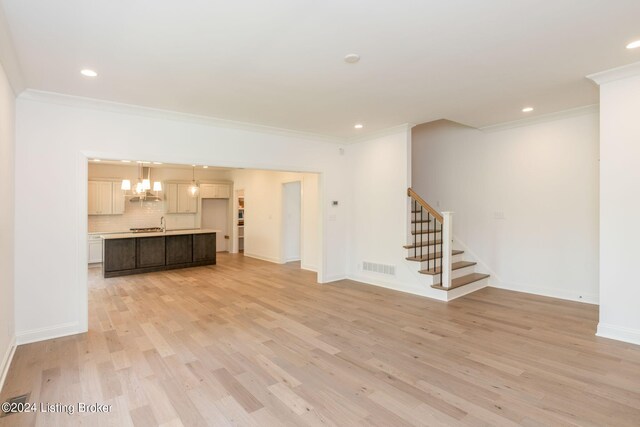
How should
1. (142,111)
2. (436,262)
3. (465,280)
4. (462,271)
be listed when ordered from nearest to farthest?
(142,111), (465,280), (462,271), (436,262)

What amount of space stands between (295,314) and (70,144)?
11.3ft

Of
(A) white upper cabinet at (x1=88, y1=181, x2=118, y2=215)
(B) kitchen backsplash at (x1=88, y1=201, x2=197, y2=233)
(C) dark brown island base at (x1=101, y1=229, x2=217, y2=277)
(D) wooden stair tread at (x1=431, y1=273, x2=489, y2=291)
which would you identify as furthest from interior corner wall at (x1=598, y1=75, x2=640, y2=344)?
(A) white upper cabinet at (x1=88, y1=181, x2=118, y2=215)

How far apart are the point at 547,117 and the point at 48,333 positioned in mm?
7323

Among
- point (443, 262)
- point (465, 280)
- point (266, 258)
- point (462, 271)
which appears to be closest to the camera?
point (443, 262)

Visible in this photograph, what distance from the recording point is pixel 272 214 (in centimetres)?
886

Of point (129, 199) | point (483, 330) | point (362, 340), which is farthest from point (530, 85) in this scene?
point (129, 199)

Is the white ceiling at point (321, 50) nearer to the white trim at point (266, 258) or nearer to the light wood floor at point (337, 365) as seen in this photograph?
the light wood floor at point (337, 365)

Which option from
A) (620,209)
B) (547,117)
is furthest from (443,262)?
(547,117)

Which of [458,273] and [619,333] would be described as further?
[458,273]

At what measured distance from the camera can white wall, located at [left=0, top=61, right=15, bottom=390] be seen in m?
2.79

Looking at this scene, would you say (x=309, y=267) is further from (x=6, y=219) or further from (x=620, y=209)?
(x=620, y=209)

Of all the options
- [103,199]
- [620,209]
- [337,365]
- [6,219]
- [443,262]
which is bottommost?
[337,365]

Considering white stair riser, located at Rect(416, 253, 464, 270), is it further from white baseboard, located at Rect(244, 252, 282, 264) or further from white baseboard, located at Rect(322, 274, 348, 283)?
white baseboard, located at Rect(244, 252, 282, 264)

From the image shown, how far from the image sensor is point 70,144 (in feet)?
12.4
